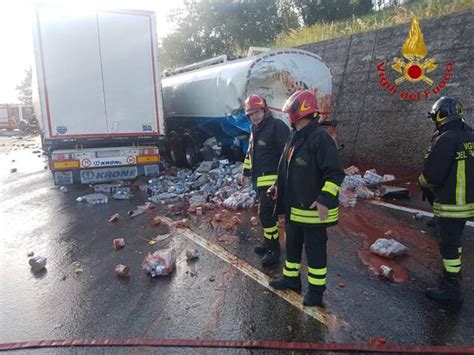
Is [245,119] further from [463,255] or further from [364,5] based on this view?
[364,5]

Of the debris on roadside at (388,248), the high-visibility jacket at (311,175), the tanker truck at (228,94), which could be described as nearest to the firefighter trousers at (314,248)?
the high-visibility jacket at (311,175)

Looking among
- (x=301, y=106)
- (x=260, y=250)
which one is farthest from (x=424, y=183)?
(x=260, y=250)

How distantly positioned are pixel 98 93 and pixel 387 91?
20.8 feet

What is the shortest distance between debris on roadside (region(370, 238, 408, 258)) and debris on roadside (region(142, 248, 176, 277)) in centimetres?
227

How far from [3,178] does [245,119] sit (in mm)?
7553

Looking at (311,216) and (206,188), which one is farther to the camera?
(206,188)

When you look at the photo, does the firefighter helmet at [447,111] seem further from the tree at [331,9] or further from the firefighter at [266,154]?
the tree at [331,9]

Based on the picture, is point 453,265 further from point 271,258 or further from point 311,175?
point 271,258

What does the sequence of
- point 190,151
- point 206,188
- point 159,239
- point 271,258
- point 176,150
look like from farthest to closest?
1. point 176,150
2. point 190,151
3. point 206,188
4. point 159,239
5. point 271,258

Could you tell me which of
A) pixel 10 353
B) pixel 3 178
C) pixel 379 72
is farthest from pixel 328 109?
pixel 3 178

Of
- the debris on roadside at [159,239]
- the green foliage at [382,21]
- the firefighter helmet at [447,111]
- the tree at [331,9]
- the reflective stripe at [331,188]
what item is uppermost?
the tree at [331,9]

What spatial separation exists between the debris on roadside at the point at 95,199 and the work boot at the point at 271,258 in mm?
4395

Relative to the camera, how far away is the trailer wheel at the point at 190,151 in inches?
407

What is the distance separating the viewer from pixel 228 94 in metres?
8.44
